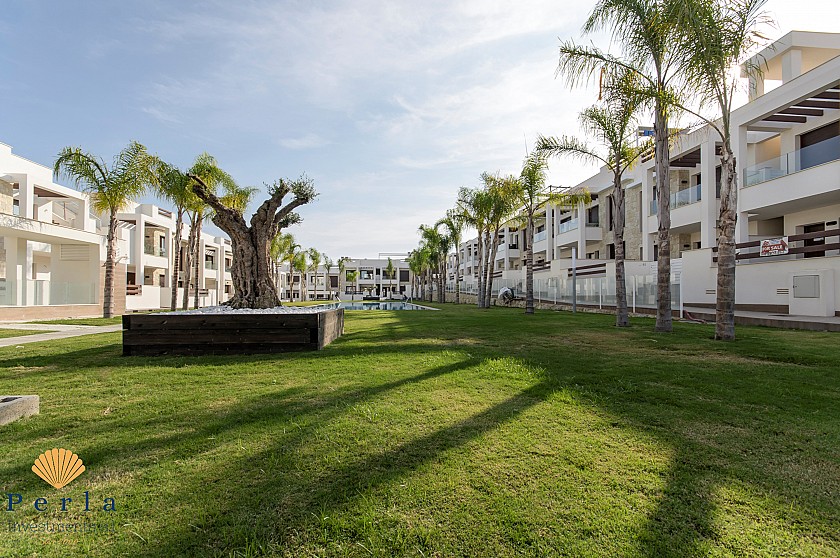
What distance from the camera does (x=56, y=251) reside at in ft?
84.4

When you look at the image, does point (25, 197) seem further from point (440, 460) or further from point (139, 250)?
point (440, 460)

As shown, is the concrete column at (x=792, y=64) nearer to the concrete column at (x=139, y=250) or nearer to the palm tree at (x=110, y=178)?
the palm tree at (x=110, y=178)

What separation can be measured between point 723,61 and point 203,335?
39.1 feet

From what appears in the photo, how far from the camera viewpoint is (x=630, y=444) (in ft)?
11.8

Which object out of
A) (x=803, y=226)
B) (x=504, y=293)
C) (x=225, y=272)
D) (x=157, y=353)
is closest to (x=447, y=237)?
(x=504, y=293)

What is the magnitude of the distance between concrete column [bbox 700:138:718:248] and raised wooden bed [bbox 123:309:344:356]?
69.6 feet

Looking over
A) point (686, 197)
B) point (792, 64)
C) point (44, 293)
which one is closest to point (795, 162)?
point (686, 197)

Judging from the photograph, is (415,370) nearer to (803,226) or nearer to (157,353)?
(157,353)

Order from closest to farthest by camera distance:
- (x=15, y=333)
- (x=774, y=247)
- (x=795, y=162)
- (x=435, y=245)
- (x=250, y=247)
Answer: (x=250, y=247) < (x=15, y=333) < (x=774, y=247) < (x=795, y=162) < (x=435, y=245)

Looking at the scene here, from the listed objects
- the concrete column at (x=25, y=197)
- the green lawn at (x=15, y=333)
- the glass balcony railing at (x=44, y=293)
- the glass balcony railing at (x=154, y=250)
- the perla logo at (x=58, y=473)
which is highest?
the concrete column at (x=25, y=197)

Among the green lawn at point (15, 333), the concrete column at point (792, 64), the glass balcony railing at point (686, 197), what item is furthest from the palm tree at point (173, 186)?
the concrete column at point (792, 64)

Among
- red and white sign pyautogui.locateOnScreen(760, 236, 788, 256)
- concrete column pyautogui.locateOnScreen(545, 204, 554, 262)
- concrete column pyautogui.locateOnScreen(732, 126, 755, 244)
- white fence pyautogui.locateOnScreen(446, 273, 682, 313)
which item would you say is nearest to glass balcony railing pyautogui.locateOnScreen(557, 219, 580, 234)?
concrete column pyautogui.locateOnScreen(545, 204, 554, 262)

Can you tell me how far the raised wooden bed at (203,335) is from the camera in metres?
8.16

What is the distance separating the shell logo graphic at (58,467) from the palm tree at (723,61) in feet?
36.7
